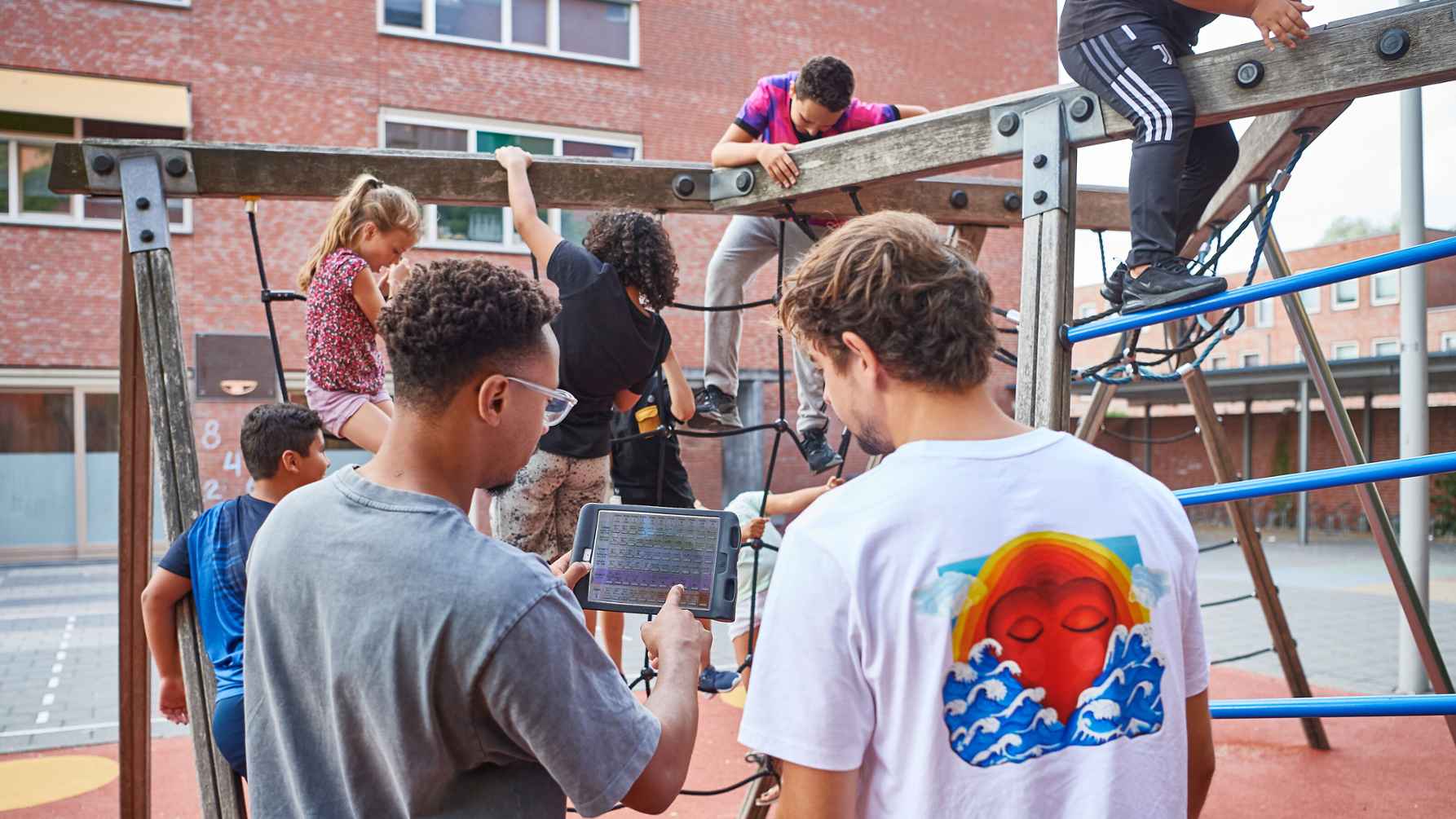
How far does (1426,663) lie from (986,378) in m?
3.66

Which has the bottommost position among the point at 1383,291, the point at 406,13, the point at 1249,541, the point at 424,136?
the point at 1249,541

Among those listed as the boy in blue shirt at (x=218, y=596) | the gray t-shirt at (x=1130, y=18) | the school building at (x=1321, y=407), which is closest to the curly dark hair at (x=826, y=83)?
the gray t-shirt at (x=1130, y=18)

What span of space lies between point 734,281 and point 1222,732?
13.6 feet

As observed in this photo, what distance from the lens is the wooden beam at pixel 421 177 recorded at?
10.4 ft

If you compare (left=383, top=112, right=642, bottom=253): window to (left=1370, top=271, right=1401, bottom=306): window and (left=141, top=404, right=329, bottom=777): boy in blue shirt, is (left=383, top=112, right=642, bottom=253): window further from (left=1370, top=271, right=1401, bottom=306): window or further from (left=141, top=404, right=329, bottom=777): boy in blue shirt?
(left=1370, top=271, right=1401, bottom=306): window

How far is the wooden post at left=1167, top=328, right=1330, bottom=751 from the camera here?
16.8 feet

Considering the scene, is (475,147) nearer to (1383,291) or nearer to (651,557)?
(651,557)

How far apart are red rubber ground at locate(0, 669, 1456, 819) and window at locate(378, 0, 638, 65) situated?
11.9m

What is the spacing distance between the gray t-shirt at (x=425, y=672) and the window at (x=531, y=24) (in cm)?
1523

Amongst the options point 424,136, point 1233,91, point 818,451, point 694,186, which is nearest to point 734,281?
point 694,186

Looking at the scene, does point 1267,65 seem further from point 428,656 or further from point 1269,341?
point 1269,341

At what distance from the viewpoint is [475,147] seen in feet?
51.1

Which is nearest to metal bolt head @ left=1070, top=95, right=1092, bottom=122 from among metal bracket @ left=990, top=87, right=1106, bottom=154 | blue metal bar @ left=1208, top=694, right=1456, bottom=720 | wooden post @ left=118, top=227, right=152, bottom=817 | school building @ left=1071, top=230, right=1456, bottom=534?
metal bracket @ left=990, top=87, right=1106, bottom=154

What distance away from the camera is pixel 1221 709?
7.20 feet
